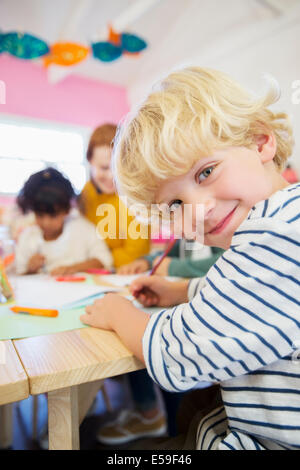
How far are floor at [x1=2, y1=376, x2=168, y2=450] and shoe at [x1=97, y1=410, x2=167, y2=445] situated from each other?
3cm

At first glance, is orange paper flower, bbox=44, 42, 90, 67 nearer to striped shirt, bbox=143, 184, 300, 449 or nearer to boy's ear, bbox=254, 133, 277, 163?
boy's ear, bbox=254, 133, 277, 163

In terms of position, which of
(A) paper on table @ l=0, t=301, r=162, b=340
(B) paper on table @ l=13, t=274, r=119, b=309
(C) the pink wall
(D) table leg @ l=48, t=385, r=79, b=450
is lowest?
(D) table leg @ l=48, t=385, r=79, b=450

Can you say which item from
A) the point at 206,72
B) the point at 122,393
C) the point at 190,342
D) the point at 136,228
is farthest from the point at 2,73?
the point at 190,342

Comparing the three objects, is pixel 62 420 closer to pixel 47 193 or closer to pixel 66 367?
pixel 66 367

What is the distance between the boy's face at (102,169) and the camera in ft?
3.96

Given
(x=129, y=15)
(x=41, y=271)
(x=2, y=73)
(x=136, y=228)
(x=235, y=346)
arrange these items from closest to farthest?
(x=235, y=346), (x=41, y=271), (x=136, y=228), (x=129, y=15), (x=2, y=73)

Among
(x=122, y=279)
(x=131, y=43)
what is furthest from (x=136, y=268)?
(x=131, y=43)

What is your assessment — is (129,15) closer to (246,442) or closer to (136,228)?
(136,228)

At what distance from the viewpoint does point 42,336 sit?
17.4 inches

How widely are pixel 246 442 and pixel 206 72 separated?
0.48 meters

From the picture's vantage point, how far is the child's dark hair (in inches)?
50.1

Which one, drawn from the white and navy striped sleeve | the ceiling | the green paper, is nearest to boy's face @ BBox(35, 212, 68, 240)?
the green paper

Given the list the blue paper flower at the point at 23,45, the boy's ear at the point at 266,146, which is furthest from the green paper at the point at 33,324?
the blue paper flower at the point at 23,45

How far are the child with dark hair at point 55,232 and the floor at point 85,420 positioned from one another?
0.50 metres
